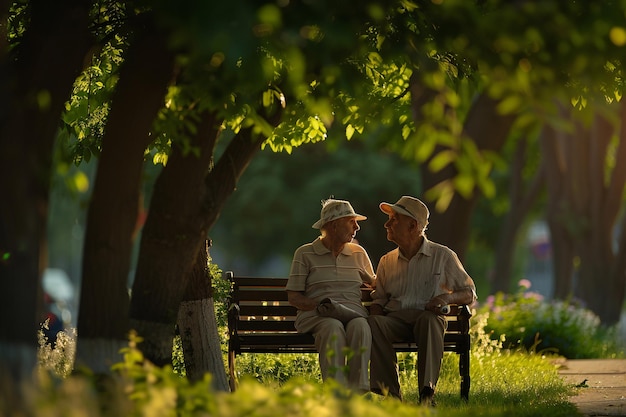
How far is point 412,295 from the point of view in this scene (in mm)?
9594

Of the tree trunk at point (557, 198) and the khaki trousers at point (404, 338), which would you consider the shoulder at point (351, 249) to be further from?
the tree trunk at point (557, 198)

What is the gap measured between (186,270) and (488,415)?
84.2 inches

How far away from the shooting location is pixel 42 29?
276 inches

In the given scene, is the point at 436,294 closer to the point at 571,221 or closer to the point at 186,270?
the point at 186,270

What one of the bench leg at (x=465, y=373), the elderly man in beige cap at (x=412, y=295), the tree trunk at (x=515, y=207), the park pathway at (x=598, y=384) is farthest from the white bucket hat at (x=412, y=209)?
the tree trunk at (x=515, y=207)

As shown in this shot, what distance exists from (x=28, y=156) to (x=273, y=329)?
153 inches

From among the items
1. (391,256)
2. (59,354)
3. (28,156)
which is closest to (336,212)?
(391,256)

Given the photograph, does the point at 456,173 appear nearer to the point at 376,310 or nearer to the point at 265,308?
the point at 265,308

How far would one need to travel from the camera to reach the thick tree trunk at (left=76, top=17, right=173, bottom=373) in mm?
6941

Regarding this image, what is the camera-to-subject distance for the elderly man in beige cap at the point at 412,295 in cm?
934

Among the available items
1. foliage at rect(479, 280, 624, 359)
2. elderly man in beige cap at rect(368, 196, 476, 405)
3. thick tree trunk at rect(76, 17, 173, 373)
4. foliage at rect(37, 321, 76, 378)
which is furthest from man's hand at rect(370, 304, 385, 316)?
foliage at rect(479, 280, 624, 359)

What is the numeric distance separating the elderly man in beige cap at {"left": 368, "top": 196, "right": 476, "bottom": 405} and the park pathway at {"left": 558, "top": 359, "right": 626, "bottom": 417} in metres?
1.18

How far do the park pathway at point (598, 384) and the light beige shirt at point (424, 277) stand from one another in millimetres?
1303

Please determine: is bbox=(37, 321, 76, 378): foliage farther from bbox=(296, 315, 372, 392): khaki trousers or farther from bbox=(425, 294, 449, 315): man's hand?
bbox=(425, 294, 449, 315): man's hand
